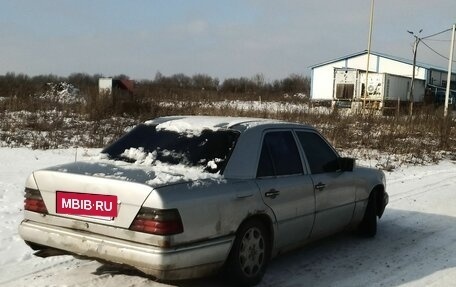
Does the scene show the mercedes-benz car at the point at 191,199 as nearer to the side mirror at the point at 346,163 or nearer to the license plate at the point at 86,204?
the license plate at the point at 86,204

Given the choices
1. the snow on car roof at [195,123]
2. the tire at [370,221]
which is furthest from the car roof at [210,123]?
the tire at [370,221]

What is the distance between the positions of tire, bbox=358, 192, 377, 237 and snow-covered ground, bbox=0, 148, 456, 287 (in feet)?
0.39

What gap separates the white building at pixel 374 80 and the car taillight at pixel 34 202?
3782cm

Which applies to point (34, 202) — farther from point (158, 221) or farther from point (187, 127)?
point (187, 127)

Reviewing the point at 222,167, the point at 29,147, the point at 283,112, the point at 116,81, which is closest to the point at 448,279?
the point at 222,167

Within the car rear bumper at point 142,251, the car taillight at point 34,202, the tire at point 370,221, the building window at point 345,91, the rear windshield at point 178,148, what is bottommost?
the tire at point 370,221

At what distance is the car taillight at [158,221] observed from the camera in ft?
12.4

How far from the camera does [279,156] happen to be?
514 centimetres

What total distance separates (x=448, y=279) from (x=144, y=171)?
3.28 m

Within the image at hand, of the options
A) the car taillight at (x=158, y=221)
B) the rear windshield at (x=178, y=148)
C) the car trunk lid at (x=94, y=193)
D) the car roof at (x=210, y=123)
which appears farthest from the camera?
the car roof at (x=210, y=123)

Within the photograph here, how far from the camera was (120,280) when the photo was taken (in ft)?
15.3

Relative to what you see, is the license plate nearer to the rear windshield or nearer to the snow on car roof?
the rear windshield

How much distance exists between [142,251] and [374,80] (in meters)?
40.1

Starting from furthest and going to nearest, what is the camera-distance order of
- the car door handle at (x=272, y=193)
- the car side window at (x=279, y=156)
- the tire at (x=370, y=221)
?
the tire at (x=370, y=221)
the car side window at (x=279, y=156)
the car door handle at (x=272, y=193)
